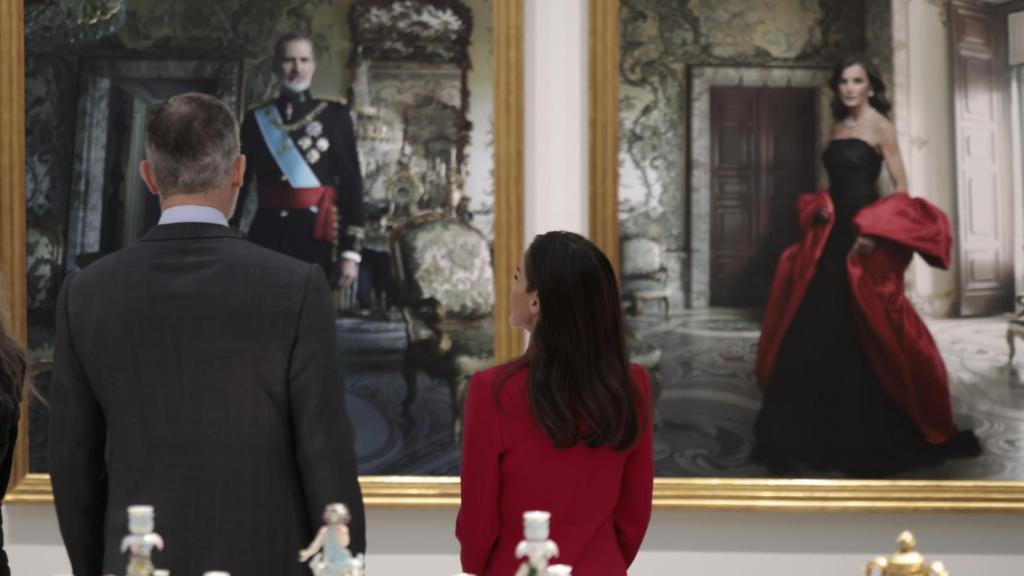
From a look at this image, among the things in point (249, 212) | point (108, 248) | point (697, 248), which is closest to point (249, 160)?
point (249, 212)

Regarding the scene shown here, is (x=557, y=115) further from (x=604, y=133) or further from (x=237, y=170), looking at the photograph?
(x=237, y=170)

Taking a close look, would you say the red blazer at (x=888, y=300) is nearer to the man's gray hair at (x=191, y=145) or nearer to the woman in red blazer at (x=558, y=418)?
the woman in red blazer at (x=558, y=418)

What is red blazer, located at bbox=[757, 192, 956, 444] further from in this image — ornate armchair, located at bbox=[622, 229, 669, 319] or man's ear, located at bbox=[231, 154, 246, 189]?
man's ear, located at bbox=[231, 154, 246, 189]

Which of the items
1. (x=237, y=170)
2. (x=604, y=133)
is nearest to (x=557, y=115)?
(x=604, y=133)

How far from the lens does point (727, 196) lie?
17.6 ft

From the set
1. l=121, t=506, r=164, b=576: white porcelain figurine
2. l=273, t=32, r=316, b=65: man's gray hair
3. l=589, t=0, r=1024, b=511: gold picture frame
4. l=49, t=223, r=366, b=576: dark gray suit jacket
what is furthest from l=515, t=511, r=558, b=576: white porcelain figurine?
l=273, t=32, r=316, b=65: man's gray hair

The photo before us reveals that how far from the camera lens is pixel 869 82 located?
17.6 ft

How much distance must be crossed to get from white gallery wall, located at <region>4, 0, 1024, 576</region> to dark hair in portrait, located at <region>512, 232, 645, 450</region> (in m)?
2.34

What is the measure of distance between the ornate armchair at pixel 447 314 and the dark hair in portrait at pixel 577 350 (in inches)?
92.1

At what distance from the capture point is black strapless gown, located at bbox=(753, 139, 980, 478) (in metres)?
5.34

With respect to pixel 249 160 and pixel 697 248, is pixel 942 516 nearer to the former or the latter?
pixel 697 248

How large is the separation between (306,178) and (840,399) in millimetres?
2375

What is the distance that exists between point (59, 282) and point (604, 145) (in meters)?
2.35

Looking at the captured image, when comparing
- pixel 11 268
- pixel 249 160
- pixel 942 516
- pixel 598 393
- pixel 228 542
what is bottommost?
pixel 942 516
